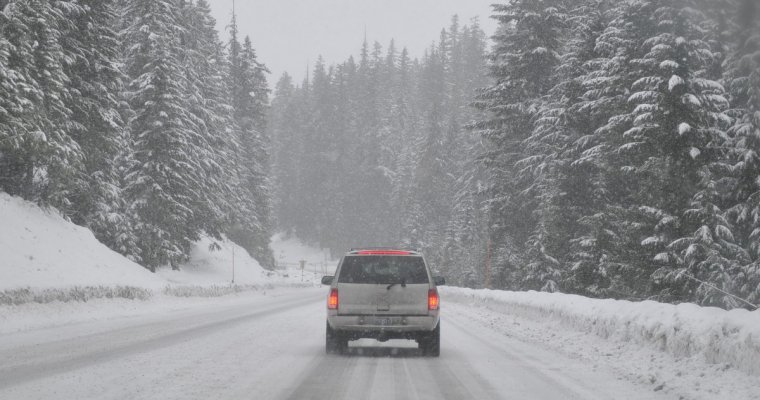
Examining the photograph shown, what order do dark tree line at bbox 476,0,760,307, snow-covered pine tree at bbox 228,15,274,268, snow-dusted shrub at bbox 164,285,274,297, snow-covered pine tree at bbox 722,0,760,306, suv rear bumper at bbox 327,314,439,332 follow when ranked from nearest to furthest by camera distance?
suv rear bumper at bbox 327,314,439,332 → snow-covered pine tree at bbox 722,0,760,306 → dark tree line at bbox 476,0,760,307 → snow-dusted shrub at bbox 164,285,274,297 → snow-covered pine tree at bbox 228,15,274,268

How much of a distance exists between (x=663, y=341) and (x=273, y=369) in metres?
5.67

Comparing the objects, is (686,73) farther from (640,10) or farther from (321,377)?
(321,377)

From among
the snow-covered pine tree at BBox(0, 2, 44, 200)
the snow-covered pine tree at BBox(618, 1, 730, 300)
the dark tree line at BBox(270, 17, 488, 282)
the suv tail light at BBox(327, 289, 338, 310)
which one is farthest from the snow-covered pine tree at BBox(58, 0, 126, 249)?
the dark tree line at BBox(270, 17, 488, 282)

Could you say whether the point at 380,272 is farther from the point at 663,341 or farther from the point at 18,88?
the point at 18,88

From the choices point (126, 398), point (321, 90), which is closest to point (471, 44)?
point (321, 90)

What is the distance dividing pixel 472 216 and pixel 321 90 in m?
52.0

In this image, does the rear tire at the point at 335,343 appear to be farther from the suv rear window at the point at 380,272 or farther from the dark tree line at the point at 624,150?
the dark tree line at the point at 624,150

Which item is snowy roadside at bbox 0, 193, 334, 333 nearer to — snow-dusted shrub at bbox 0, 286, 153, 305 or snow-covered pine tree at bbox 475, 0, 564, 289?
snow-dusted shrub at bbox 0, 286, 153, 305

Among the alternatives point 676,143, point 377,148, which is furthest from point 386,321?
point 377,148

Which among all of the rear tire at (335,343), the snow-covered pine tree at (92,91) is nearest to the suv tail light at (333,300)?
the rear tire at (335,343)

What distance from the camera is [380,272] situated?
11500 millimetres

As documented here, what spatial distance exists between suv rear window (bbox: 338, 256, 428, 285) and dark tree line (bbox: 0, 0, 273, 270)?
12.8 metres

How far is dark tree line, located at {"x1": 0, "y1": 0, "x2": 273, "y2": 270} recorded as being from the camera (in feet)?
69.1

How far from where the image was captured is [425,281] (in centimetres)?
1100
